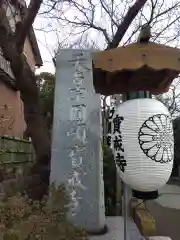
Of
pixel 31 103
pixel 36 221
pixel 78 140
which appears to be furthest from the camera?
pixel 31 103

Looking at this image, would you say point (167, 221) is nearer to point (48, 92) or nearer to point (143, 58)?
point (143, 58)

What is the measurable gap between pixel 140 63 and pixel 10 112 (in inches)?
424

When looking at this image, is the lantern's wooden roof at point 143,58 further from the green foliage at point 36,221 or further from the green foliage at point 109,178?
the green foliage at point 109,178

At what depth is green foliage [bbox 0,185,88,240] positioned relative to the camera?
3490mm

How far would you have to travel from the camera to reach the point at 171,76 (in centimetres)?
420

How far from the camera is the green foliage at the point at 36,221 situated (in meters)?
3.49

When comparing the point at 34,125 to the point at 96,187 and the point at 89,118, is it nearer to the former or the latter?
the point at 89,118

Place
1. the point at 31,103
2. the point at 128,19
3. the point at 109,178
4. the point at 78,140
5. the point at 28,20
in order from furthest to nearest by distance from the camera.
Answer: the point at 109,178, the point at 31,103, the point at 128,19, the point at 28,20, the point at 78,140

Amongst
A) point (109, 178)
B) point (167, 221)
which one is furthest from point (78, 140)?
point (167, 221)

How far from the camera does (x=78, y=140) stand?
6699mm

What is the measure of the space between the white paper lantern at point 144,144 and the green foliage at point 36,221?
928mm

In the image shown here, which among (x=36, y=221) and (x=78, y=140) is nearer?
(x=36, y=221)

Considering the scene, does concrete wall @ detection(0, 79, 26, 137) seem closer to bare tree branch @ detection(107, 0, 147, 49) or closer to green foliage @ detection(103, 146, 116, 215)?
green foliage @ detection(103, 146, 116, 215)

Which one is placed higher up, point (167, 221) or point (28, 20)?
point (28, 20)
